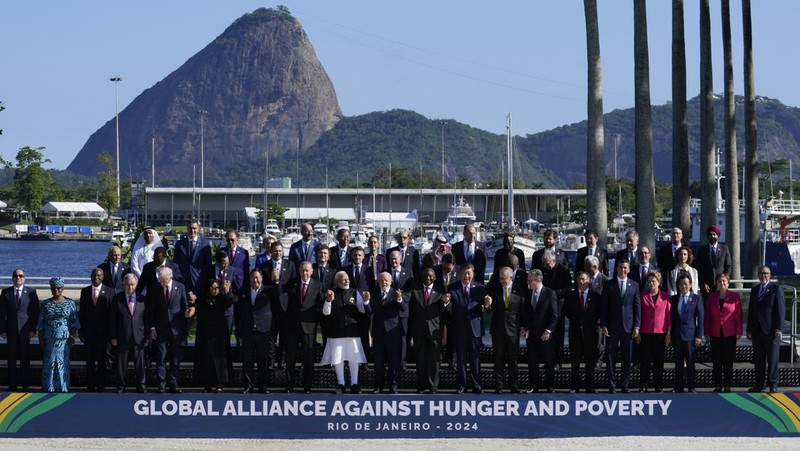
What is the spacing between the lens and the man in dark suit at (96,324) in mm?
15102

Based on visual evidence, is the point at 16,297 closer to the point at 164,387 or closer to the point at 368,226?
the point at 164,387

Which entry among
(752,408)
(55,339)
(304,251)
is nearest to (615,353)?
(752,408)

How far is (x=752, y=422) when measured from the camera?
13703 mm

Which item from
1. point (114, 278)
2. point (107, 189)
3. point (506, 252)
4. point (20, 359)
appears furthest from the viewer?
point (107, 189)

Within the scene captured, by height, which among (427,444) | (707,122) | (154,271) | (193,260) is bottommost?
(427,444)

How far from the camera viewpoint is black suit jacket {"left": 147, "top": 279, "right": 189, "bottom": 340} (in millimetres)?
15070

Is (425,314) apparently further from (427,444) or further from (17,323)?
(17,323)

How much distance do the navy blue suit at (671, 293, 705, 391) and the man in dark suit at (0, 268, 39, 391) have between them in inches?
308

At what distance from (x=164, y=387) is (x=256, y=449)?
256 cm

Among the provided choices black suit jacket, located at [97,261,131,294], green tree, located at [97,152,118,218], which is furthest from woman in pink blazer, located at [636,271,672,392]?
green tree, located at [97,152,118,218]

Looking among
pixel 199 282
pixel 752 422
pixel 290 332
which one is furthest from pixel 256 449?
pixel 752 422

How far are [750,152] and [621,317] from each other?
15517mm

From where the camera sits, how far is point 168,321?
1511 centimetres

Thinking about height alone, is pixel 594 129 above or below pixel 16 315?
above
